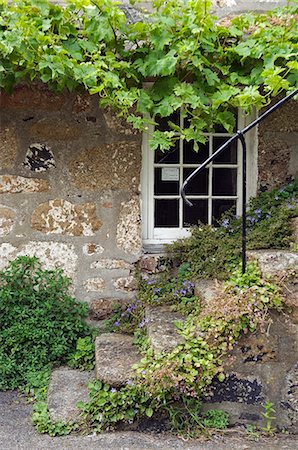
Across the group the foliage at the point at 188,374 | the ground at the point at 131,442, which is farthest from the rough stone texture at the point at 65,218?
the ground at the point at 131,442

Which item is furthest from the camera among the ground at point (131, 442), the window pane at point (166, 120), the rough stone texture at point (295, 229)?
the window pane at point (166, 120)

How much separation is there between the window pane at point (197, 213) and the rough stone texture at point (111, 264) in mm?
670

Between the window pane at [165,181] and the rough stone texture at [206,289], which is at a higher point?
the window pane at [165,181]

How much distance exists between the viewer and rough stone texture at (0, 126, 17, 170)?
3748 millimetres

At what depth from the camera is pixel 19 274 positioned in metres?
3.66

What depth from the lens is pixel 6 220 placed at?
3.79 metres

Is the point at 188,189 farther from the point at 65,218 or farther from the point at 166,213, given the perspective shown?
the point at 65,218

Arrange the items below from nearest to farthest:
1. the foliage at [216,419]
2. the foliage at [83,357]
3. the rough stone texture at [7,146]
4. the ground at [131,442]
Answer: the ground at [131,442] < the foliage at [216,419] < the foliage at [83,357] < the rough stone texture at [7,146]

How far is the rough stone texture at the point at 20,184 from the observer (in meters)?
3.76

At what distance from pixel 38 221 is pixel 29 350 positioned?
1.00m

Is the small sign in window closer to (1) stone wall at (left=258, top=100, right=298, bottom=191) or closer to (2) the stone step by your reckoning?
(1) stone wall at (left=258, top=100, right=298, bottom=191)

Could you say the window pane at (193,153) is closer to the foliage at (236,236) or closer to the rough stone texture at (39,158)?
the foliage at (236,236)

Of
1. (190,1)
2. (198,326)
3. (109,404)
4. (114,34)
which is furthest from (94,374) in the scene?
(190,1)

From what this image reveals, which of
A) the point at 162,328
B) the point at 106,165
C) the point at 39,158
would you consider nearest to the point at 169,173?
the point at 106,165
